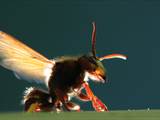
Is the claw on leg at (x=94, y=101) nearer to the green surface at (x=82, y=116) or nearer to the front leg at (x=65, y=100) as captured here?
the front leg at (x=65, y=100)

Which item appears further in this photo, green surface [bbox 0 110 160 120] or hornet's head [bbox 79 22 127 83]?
hornet's head [bbox 79 22 127 83]

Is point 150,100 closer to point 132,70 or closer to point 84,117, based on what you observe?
point 132,70

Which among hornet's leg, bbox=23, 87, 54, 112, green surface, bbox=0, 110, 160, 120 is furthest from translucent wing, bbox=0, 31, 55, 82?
green surface, bbox=0, 110, 160, 120

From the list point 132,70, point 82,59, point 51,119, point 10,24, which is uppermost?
point 10,24

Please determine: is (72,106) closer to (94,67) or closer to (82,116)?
(94,67)

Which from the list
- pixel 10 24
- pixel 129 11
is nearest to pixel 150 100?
pixel 129 11

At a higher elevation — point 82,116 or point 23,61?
point 23,61

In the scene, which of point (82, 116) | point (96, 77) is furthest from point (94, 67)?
point (82, 116)

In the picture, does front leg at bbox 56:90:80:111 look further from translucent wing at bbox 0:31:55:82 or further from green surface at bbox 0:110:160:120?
green surface at bbox 0:110:160:120

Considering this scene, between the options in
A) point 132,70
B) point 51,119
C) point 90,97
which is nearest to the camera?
point 51,119
